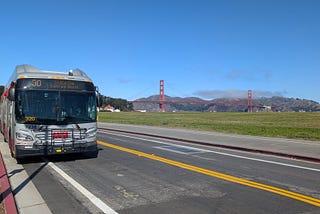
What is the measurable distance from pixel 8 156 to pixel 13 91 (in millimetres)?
3524

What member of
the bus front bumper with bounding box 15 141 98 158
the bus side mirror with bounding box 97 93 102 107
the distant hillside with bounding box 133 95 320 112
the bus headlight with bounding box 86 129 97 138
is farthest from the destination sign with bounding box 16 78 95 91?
the distant hillside with bounding box 133 95 320 112

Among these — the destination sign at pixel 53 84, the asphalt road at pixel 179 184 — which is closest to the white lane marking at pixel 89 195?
the asphalt road at pixel 179 184

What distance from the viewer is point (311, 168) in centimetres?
1020

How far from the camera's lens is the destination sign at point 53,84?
34.8 ft

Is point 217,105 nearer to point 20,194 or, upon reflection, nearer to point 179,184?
point 179,184

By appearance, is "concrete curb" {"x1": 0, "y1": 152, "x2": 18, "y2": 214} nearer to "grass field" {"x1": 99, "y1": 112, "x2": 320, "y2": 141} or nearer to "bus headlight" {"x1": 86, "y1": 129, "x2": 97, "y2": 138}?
"bus headlight" {"x1": 86, "y1": 129, "x2": 97, "y2": 138}

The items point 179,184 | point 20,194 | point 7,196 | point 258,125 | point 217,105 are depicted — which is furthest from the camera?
point 217,105

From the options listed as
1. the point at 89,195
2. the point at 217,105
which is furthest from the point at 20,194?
the point at 217,105

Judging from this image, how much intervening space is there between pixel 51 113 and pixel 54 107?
0.23 m

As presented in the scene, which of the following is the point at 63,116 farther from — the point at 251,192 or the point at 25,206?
the point at 251,192

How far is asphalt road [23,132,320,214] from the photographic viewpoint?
612 cm

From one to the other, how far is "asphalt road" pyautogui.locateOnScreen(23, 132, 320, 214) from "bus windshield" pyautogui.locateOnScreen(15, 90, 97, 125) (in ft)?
4.81

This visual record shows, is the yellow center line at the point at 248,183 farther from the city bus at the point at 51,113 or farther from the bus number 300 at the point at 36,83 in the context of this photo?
the bus number 300 at the point at 36,83

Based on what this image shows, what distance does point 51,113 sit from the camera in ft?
35.1
